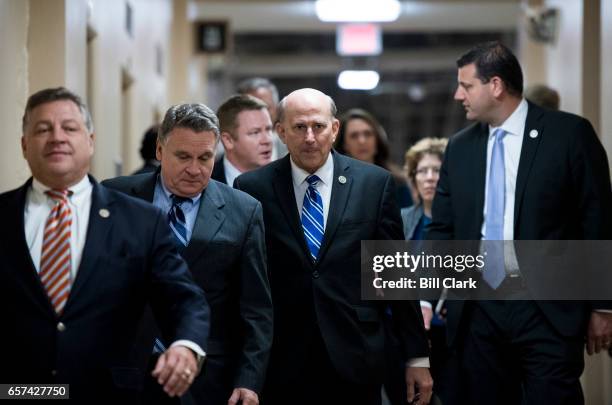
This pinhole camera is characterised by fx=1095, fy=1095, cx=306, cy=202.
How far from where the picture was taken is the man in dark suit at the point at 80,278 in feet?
10.6

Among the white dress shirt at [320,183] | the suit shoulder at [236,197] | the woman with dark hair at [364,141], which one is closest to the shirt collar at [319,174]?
the white dress shirt at [320,183]

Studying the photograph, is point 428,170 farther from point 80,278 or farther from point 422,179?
point 80,278

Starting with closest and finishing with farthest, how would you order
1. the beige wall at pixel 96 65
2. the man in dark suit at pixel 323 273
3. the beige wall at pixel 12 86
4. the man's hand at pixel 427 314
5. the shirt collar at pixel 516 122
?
the man in dark suit at pixel 323 273 < the shirt collar at pixel 516 122 < the beige wall at pixel 12 86 < the beige wall at pixel 96 65 < the man's hand at pixel 427 314

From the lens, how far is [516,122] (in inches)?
192

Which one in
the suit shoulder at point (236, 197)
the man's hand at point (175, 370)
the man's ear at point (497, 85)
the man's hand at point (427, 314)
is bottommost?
the man's hand at point (427, 314)

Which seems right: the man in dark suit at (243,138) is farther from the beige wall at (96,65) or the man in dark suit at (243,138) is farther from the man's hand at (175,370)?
the man's hand at (175,370)

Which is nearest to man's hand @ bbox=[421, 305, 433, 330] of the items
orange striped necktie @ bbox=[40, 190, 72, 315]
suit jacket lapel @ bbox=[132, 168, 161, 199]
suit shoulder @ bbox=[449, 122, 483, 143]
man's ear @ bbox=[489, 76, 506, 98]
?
suit shoulder @ bbox=[449, 122, 483, 143]

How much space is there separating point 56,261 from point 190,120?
91cm

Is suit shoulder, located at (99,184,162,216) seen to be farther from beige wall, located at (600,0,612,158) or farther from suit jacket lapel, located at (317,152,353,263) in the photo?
beige wall, located at (600,0,612,158)

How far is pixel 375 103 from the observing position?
2341 cm

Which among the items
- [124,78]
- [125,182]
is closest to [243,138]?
[125,182]

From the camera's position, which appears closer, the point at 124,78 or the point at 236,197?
the point at 236,197

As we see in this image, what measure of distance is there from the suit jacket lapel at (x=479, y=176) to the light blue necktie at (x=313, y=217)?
77 centimetres

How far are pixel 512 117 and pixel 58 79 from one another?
2.53m
